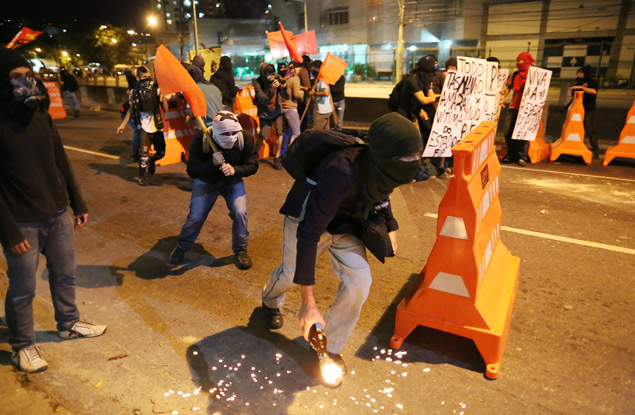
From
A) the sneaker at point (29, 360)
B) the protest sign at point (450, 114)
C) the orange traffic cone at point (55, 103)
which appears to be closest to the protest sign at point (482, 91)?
the protest sign at point (450, 114)

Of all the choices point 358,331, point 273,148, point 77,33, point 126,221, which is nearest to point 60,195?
point 358,331

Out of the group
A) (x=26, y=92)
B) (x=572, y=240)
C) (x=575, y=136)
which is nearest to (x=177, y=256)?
(x=26, y=92)

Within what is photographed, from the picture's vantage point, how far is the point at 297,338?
11.3 ft

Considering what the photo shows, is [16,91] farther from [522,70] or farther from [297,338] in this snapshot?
[522,70]

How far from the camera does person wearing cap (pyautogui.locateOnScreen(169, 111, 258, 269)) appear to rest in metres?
4.43

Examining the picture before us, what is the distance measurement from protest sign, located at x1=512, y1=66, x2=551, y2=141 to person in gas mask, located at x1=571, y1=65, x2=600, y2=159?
2.14 ft

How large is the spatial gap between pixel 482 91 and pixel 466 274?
223 inches

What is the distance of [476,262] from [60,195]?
2.71 m

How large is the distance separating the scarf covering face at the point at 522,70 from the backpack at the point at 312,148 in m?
7.39

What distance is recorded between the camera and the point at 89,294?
4117mm

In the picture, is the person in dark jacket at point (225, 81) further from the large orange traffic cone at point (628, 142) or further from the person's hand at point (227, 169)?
the large orange traffic cone at point (628, 142)

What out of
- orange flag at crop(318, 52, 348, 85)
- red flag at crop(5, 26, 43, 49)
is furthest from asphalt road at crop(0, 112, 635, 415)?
red flag at crop(5, 26, 43, 49)

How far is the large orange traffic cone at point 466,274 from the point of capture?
2.91m

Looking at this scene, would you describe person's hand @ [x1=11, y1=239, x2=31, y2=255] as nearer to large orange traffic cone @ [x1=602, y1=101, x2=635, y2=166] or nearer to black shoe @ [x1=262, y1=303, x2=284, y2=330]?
black shoe @ [x1=262, y1=303, x2=284, y2=330]
